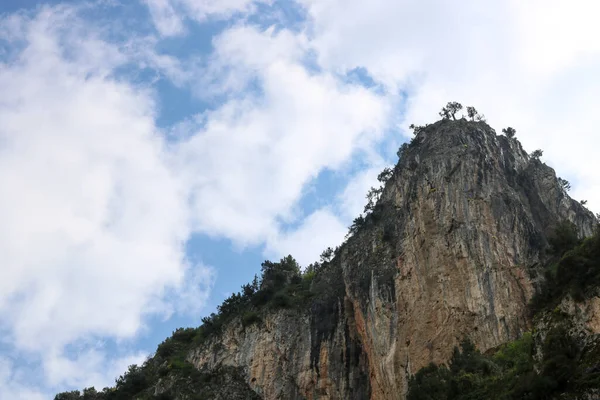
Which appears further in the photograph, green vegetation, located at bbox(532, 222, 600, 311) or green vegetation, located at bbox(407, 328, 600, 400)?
green vegetation, located at bbox(532, 222, 600, 311)

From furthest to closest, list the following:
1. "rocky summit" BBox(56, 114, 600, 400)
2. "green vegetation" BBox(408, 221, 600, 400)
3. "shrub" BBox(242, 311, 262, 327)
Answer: "shrub" BBox(242, 311, 262, 327) → "rocky summit" BBox(56, 114, 600, 400) → "green vegetation" BBox(408, 221, 600, 400)

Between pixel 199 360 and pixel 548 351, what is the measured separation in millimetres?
43738

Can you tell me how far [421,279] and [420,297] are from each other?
1598 mm

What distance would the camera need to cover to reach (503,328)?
48.4 meters

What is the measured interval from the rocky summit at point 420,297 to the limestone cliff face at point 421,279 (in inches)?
4.3

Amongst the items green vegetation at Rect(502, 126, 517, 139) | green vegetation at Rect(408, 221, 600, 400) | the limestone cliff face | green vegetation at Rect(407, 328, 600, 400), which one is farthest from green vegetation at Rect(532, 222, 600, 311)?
green vegetation at Rect(502, 126, 517, 139)

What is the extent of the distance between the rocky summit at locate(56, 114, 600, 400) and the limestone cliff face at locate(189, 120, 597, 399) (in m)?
0.11

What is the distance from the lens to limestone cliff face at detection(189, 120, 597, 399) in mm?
50812

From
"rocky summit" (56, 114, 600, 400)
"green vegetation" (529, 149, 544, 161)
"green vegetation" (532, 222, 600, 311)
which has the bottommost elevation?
"green vegetation" (532, 222, 600, 311)

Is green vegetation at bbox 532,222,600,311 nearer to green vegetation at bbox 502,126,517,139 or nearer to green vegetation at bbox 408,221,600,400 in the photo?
green vegetation at bbox 408,221,600,400

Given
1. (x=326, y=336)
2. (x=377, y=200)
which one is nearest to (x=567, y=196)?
(x=377, y=200)

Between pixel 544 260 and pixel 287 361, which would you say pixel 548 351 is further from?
pixel 287 361

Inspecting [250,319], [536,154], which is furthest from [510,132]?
[250,319]

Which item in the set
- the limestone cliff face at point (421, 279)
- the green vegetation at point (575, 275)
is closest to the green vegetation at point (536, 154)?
the limestone cliff face at point (421, 279)
